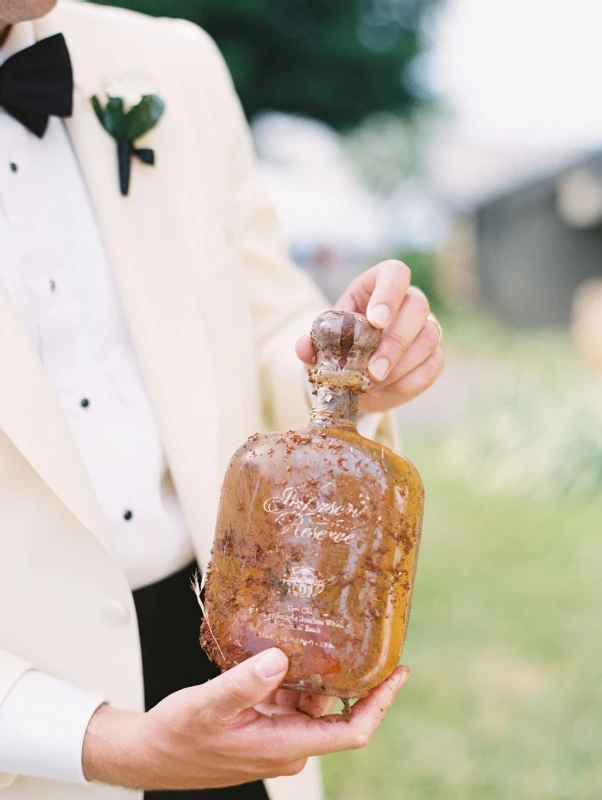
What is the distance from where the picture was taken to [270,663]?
3.57 feet

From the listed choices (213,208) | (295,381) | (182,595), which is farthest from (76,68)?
(182,595)

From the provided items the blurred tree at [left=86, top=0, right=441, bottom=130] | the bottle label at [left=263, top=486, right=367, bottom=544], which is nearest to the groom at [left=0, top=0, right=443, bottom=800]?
the bottle label at [left=263, top=486, right=367, bottom=544]

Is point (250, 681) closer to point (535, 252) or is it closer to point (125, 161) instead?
point (125, 161)

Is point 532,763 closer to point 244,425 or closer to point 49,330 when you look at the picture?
point 244,425

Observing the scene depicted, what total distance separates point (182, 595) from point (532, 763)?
103 inches

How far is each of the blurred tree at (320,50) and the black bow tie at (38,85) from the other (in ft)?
37.2

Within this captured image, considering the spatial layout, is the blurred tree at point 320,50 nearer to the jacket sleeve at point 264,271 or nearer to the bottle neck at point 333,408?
the jacket sleeve at point 264,271

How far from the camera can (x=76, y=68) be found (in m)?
1.80

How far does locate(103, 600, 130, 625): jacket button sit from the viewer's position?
1499 mm

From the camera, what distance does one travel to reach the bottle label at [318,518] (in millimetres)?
1133

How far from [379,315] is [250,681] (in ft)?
1.84

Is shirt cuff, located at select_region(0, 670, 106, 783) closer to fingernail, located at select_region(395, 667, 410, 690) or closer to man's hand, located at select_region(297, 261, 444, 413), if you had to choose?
fingernail, located at select_region(395, 667, 410, 690)

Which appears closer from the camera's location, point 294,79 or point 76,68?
point 76,68

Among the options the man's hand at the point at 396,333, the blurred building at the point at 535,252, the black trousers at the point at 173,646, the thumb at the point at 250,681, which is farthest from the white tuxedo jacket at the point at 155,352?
the blurred building at the point at 535,252
